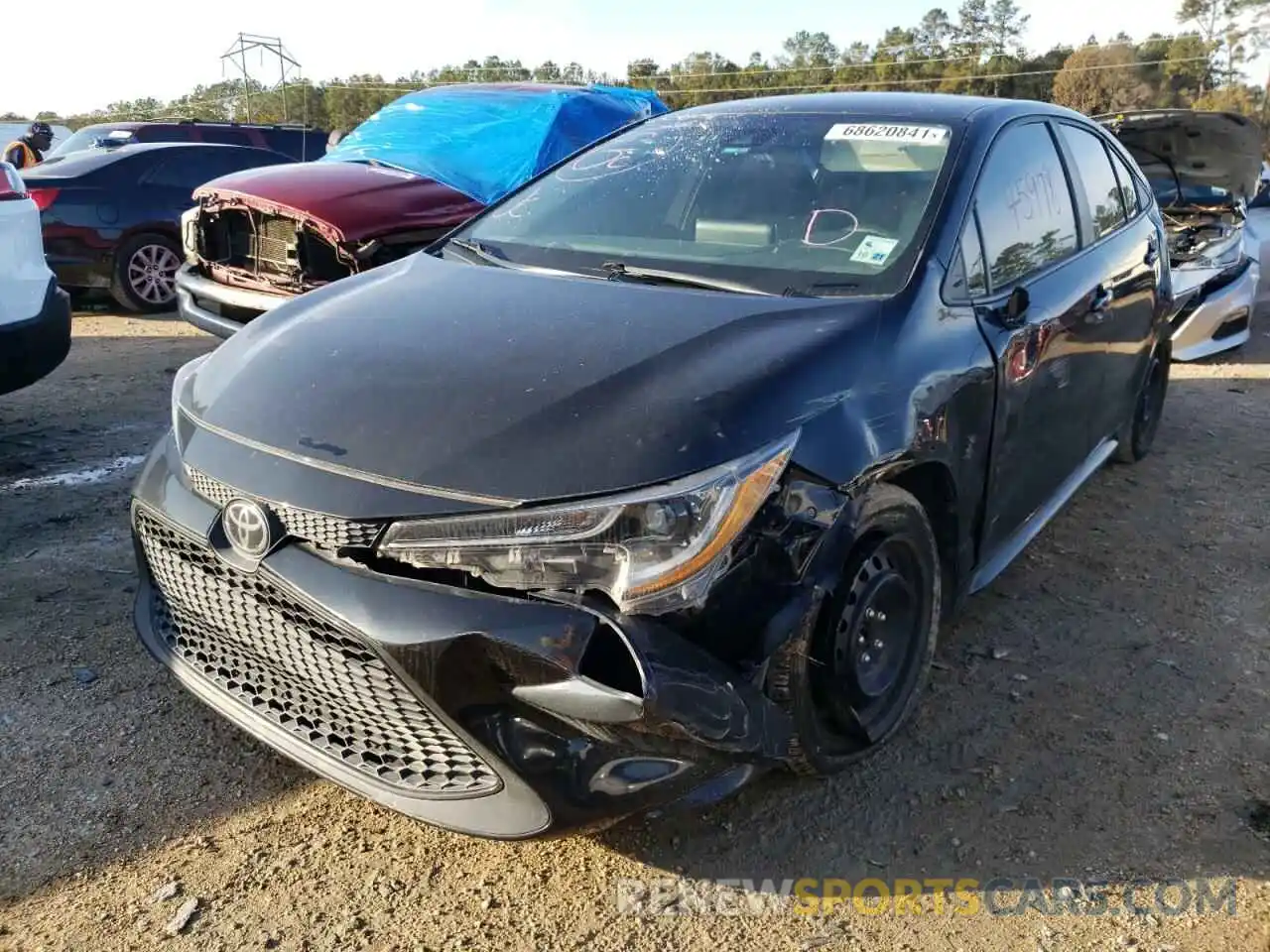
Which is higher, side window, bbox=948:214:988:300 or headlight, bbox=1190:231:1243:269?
side window, bbox=948:214:988:300

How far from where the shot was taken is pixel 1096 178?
13.4 feet

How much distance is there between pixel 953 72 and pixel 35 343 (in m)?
50.2

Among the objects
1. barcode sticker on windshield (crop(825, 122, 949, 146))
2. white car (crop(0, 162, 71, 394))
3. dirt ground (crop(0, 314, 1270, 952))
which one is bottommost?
dirt ground (crop(0, 314, 1270, 952))

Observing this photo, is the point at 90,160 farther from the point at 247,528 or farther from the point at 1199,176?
the point at 1199,176

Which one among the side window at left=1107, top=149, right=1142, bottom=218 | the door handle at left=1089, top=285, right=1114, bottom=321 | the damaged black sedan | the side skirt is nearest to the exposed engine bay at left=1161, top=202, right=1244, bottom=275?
the side window at left=1107, top=149, right=1142, bottom=218

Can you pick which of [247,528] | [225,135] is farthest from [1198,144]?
[225,135]

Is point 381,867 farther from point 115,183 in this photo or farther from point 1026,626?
point 115,183

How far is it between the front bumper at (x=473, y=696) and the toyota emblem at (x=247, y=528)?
0.04 meters

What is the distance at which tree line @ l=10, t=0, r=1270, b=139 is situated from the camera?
3712 cm

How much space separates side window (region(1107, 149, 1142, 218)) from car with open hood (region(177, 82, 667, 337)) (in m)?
2.83

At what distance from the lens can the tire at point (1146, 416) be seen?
4.94m

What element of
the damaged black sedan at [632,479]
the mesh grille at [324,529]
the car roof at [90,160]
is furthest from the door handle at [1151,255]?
the car roof at [90,160]

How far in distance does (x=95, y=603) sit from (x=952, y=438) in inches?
109

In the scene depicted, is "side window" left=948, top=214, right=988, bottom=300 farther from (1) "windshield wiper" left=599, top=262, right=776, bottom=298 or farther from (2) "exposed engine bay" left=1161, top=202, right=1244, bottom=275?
(2) "exposed engine bay" left=1161, top=202, right=1244, bottom=275
